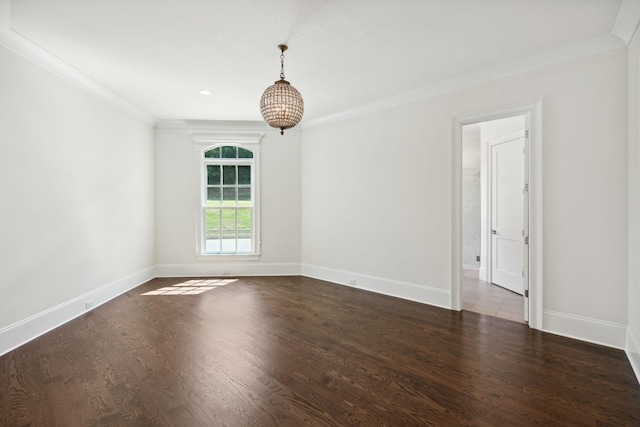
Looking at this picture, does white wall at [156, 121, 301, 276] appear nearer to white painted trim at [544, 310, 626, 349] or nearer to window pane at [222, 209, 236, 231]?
window pane at [222, 209, 236, 231]

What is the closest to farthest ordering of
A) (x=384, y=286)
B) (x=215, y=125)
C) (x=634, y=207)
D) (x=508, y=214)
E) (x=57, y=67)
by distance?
(x=634, y=207) → (x=57, y=67) → (x=384, y=286) → (x=508, y=214) → (x=215, y=125)

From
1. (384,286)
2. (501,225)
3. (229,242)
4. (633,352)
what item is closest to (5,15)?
(229,242)

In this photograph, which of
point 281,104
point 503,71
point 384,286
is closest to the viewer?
point 281,104

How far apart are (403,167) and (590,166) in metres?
1.96

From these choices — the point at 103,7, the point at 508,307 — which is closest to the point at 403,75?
the point at 103,7

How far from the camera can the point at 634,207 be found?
2.53 m

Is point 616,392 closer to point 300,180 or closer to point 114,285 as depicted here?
point 300,180

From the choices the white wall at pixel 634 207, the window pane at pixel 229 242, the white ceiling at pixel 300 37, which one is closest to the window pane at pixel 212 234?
the window pane at pixel 229 242

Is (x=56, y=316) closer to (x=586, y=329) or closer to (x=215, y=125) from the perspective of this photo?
(x=215, y=125)

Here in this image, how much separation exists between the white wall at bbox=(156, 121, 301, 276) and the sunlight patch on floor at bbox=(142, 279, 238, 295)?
392 mm

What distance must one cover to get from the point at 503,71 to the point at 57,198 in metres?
5.00

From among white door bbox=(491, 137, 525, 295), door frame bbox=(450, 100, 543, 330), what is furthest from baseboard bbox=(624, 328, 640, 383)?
white door bbox=(491, 137, 525, 295)

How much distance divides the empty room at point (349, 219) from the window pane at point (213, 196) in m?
1.06

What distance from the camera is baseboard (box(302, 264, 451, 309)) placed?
154 inches
